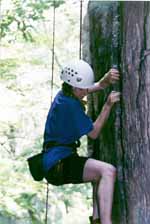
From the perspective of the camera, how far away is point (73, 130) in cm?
316

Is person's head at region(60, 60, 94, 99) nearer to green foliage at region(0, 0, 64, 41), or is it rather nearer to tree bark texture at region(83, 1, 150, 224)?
tree bark texture at region(83, 1, 150, 224)

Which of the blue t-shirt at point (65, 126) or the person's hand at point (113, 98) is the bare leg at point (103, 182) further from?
the person's hand at point (113, 98)

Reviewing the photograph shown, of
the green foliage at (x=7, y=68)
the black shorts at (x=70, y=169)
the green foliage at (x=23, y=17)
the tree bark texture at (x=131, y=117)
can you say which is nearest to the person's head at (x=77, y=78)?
the tree bark texture at (x=131, y=117)

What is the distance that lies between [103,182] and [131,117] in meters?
0.41

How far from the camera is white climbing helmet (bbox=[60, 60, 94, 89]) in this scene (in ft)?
10.6

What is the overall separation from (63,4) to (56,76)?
55.5 inches

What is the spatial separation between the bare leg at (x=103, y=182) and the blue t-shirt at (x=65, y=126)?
18 centimetres

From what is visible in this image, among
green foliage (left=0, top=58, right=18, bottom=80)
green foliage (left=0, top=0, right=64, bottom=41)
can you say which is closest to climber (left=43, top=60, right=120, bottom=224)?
green foliage (left=0, top=0, right=64, bottom=41)

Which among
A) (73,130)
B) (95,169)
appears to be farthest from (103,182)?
(73,130)

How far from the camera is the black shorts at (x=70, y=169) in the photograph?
3111 millimetres

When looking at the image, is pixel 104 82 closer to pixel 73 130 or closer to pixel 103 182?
pixel 73 130

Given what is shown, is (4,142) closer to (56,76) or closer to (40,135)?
(40,135)

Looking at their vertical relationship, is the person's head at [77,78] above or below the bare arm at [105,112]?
above

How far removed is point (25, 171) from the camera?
8.43 metres
